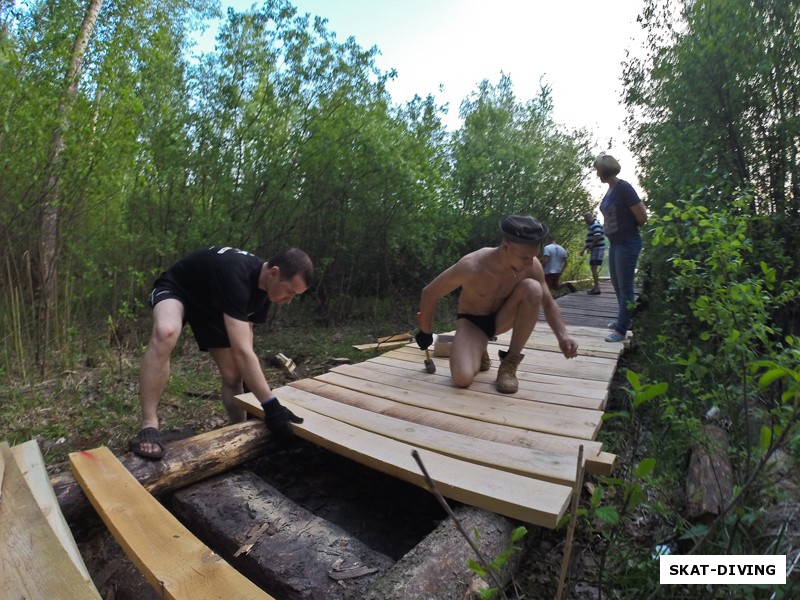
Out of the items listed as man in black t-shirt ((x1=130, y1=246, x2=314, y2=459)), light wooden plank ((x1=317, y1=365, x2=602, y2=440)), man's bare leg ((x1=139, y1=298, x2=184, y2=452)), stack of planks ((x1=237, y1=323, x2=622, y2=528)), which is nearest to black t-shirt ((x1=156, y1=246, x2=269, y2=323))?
man in black t-shirt ((x1=130, y1=246, x2=314, y2=459))

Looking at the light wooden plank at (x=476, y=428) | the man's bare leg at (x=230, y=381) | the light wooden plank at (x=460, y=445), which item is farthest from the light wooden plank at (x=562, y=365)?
the man's bare leg at (x=230, y=381)

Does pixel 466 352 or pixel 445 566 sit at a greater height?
pixel 466 352

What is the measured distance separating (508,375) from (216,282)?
2.00m

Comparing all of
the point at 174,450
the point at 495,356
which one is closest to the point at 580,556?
the point at 174,450

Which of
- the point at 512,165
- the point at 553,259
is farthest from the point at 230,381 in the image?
the point at 512,165

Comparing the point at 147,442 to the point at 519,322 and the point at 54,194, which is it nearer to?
the point at 519,322

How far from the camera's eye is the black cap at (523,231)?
279 centimetres

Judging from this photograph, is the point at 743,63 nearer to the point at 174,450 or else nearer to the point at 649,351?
the point at 649,351

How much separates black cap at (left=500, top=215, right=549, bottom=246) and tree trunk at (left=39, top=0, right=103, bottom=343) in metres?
3.78

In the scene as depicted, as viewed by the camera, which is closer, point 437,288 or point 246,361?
point 246,361

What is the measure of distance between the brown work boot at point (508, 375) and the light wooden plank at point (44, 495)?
7.74 ft

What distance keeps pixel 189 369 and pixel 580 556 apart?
4473 mm

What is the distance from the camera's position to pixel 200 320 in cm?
282

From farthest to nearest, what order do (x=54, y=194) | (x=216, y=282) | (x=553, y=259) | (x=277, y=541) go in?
(x=553, y=259) < (x=54, y=194) < (x=216, y=282) < (x=277, y=541)
